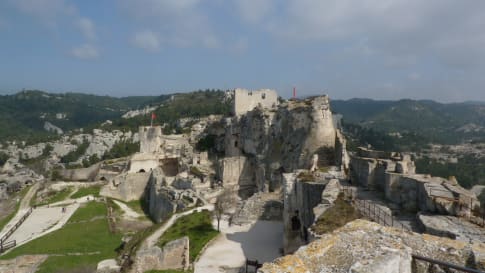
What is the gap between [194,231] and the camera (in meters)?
18.3

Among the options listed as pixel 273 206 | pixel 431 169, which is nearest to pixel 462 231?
pixel 273 206

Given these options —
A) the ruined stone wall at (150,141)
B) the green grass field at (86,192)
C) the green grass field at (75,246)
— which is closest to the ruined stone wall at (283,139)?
the ruined stone wall at (150,141)

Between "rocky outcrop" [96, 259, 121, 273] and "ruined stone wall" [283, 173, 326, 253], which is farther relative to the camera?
"rocky outcrop" [96, 259, 121, 273]

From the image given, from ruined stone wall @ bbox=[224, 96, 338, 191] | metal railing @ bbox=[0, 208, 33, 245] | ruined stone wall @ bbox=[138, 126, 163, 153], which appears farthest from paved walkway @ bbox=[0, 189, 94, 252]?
ruined stone wall @ bbox=[224, 96, 338, 191]

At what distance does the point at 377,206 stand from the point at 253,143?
2884 centimetres

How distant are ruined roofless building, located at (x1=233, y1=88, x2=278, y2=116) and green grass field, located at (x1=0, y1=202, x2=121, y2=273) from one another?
2397 centimetres

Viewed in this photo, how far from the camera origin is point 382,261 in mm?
4477

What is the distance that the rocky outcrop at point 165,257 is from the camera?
569 inches

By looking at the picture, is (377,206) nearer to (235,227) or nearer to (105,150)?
(235,227)

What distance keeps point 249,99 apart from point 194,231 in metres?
31.3

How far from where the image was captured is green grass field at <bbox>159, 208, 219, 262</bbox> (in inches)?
647

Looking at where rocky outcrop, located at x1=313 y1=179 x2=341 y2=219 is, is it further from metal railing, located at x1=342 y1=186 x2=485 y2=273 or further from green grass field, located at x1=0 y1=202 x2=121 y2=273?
green grass field, located at x1=0 y1=202 x2=121 y2=273

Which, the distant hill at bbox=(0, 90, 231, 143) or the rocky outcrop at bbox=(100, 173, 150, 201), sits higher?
the distant hill at bbox=(0, 90, 231, 143)

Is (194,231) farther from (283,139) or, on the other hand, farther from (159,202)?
(283,139)
